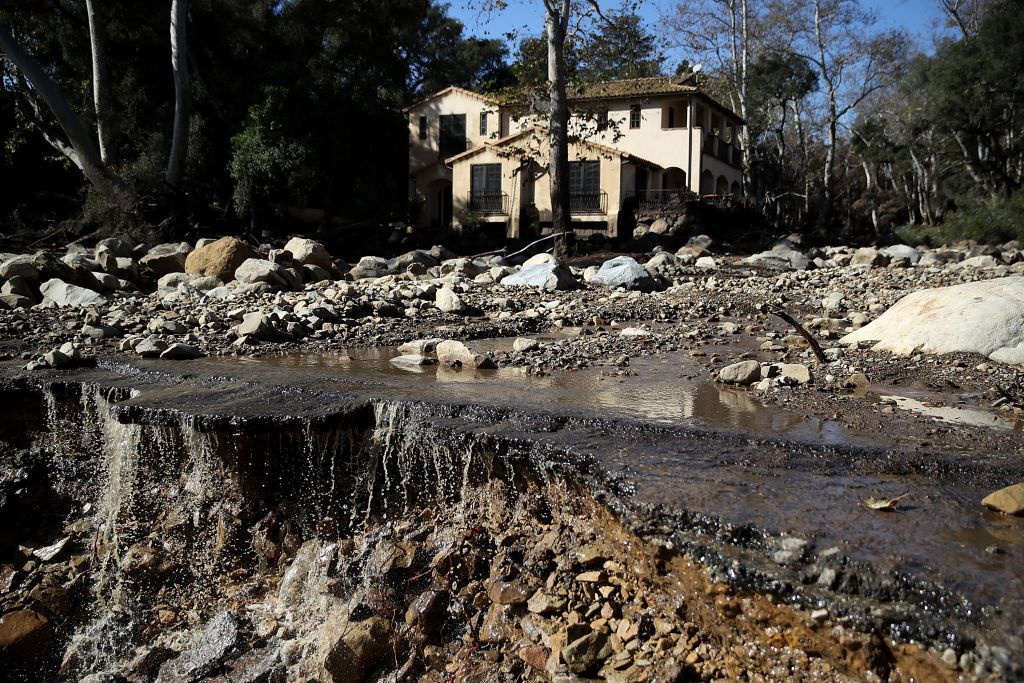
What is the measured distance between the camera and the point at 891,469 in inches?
147

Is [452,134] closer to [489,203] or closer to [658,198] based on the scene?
[489,203]

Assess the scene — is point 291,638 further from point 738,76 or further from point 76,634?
point 738,76

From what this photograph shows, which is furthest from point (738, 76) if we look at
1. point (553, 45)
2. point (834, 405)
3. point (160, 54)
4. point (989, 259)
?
point (834, 405)

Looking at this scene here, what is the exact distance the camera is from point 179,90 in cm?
1995

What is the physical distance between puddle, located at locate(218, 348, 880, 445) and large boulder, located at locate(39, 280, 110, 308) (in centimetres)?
376

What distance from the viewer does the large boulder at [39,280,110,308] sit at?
942cm

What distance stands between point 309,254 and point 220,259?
1.53 metres

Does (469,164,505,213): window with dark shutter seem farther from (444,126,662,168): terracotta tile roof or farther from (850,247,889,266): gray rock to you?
(850,247,889,266): gray rock

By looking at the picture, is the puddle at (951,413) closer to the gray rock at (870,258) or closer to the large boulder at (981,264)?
the large boulder at (981,264)

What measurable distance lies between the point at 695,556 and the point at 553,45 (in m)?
15.3

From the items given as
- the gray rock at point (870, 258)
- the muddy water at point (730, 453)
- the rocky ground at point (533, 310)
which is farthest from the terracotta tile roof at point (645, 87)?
the muddy water at point (730, 453)

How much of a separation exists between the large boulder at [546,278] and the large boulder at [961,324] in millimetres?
5484

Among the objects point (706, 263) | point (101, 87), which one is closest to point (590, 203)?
point (706, 263)

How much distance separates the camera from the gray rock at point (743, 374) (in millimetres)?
5543
